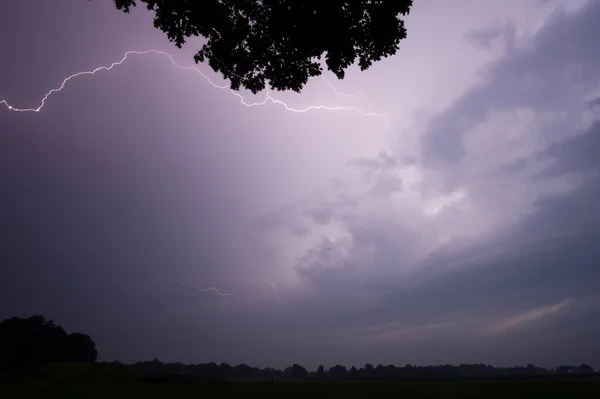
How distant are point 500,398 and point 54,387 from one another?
133 ft

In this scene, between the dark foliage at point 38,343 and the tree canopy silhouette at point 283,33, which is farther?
the dark foliage at point 38,343

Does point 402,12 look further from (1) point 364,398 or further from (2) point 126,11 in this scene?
(1) point 364,398

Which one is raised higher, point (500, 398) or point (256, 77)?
point (256, 77)

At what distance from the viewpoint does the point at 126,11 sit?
11047 millimetres

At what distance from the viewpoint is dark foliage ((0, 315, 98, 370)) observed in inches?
2736

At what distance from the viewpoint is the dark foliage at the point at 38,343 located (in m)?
69.5

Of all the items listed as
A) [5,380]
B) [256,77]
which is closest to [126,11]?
[256,77]

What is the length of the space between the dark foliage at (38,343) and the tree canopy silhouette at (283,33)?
8068 cm

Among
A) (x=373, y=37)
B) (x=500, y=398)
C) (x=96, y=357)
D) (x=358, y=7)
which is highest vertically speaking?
(x=358, y=7)

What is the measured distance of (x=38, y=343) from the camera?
7256cm

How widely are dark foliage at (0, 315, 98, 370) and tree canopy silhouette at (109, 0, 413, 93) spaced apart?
8068 cm

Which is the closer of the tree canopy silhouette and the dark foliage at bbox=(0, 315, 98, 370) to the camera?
the tree canopy silhouette

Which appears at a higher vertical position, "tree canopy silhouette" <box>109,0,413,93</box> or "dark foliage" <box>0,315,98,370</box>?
"tree canopy silhouette" <box>109,0,413,93</box>

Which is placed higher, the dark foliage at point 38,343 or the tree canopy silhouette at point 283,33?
the tree canopy silhouette at point 283,33
